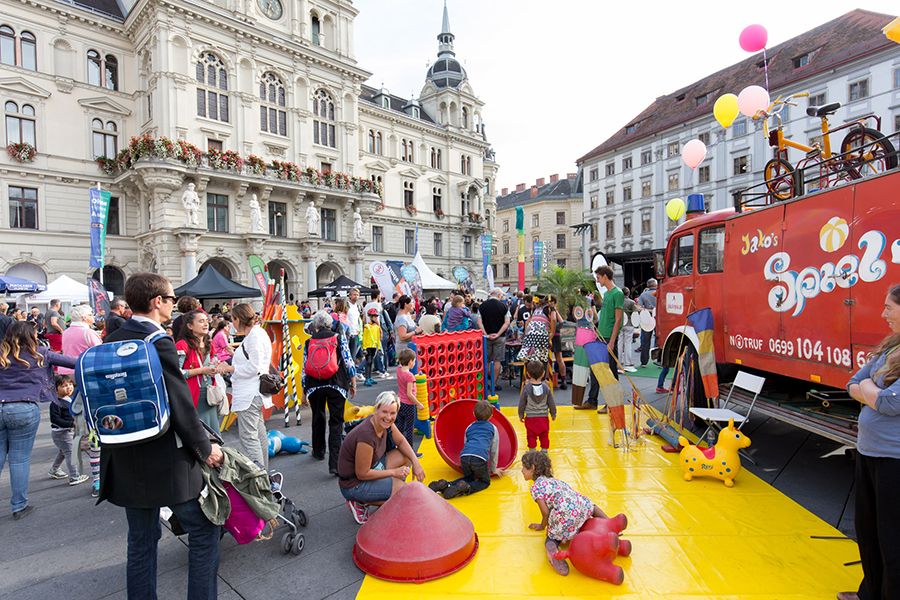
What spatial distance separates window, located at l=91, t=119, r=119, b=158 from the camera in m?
23.2

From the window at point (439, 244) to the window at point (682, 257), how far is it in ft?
105

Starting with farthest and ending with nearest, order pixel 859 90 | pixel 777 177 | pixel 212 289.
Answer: pixel 859 90, pixel 212 289, pixel 777 177

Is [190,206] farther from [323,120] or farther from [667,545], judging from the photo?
[667,545]

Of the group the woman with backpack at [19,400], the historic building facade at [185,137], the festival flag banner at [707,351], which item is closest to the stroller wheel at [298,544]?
the woman with backpack at [19,400]

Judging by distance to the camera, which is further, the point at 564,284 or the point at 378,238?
the point at 378,238

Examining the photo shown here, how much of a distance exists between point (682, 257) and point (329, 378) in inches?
213

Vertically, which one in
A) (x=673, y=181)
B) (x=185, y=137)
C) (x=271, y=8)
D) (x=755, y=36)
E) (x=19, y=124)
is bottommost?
(x=755, y=36)

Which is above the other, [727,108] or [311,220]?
[311,220]

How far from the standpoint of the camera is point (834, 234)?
13.3ft

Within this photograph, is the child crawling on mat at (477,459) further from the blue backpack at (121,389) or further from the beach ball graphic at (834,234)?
the beach ball graphic at (834,234)

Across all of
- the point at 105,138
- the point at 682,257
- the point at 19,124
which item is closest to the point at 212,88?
the point at 105,138

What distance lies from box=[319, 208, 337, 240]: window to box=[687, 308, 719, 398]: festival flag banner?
25968 millimetres

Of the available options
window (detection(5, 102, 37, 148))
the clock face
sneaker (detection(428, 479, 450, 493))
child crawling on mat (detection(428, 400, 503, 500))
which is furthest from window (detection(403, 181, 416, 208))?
sneaker (detection(428, 479, 450, 493))

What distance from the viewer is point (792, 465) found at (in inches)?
205
